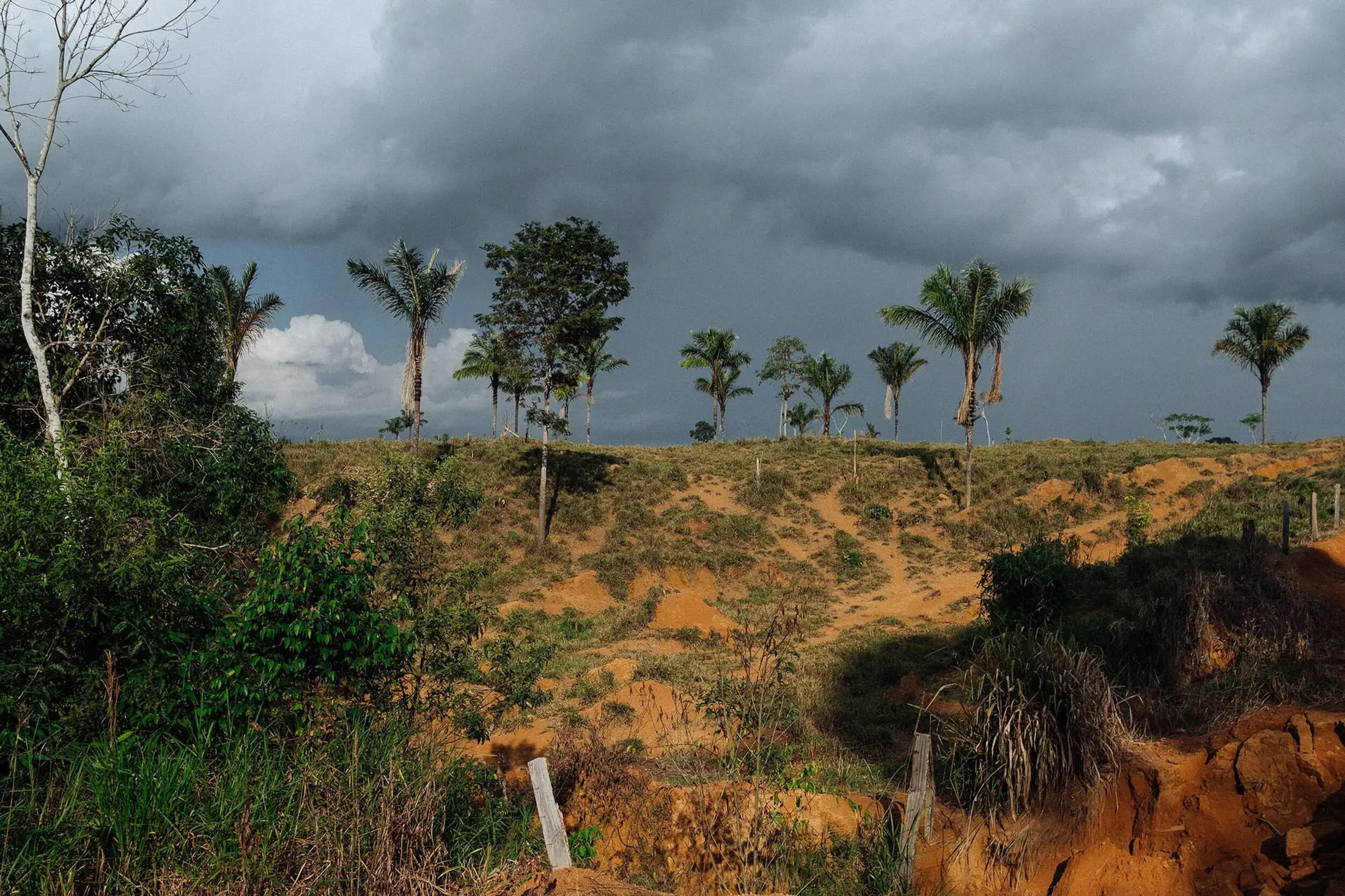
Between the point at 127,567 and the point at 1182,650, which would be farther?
the point at 1182,650

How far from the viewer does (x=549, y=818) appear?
563cm

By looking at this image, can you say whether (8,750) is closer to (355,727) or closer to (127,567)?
(127,567)

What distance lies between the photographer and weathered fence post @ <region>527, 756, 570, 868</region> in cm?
555

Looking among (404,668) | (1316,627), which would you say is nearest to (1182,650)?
(1316,627)

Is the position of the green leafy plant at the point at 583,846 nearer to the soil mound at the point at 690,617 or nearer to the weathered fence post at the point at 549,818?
the weathered fence post at the point at 549,818

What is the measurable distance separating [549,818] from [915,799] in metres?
3.36

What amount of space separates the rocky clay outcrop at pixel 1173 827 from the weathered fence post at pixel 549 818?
11.7 feet

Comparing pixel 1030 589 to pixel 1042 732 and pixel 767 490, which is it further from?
pixel 767 490

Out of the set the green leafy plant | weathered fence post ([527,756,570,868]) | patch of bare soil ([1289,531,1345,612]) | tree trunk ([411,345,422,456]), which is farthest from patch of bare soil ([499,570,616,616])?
patch of bare soil ([1289,531,1345,612])

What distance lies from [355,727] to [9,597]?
2.72 metres

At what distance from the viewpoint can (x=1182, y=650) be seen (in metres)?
11.2

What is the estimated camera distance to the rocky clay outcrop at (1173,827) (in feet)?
20.9

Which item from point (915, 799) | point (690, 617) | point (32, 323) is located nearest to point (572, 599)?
point (690, 617)

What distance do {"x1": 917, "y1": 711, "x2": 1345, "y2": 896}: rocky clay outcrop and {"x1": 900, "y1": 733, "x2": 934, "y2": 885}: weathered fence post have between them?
1.20 ft
